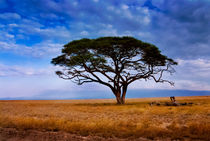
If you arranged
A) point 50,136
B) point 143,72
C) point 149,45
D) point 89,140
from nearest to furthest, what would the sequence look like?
point 89,140 < point 50,136 < point 149,45 < point 143,72

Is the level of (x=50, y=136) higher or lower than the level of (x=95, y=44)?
lower

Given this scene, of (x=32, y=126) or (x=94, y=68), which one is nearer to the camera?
(x=32, y=126)

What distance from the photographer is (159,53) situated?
2717cm

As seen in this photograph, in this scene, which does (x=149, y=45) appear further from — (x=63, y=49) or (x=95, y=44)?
(x=63, y=49)

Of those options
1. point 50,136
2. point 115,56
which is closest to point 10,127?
point 50,136

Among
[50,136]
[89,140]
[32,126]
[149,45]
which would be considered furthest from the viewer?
[149,45]

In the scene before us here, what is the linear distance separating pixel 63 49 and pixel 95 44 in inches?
196

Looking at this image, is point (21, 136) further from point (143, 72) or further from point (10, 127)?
point (143, 72)

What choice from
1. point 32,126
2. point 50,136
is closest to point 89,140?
point 50,136

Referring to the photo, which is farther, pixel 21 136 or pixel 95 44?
pixel 95 44

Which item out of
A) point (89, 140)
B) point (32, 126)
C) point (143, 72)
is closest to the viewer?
point (89, 140)

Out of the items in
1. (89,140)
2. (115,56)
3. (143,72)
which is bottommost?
(89,140)

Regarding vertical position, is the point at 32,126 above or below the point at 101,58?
below

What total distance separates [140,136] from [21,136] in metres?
5.23
